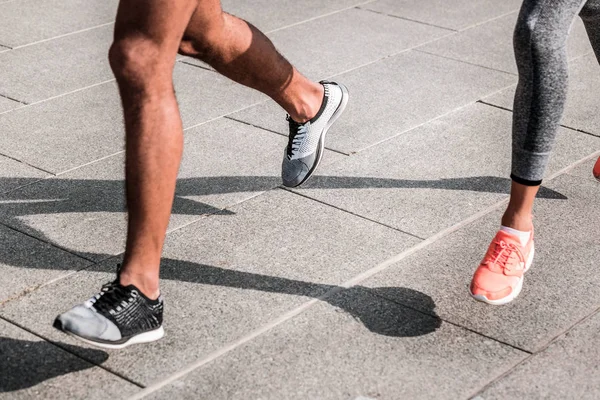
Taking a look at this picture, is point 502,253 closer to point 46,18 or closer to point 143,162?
point 143,162

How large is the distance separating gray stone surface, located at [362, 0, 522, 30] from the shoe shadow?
175 inches

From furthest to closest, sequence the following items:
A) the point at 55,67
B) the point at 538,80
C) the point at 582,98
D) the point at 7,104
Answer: the point at 55,67, the point at 582,98, the point at 7,104, the point at 538,80

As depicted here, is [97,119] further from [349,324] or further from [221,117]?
[349,324]

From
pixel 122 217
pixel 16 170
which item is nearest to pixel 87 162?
pixel 16 170

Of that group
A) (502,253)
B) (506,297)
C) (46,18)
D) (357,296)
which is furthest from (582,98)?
(46,18)

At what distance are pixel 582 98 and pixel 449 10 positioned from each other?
1981 millimetres

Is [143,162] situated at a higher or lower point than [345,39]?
higher

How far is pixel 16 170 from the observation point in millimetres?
4617

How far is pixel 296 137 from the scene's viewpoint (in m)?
4.20

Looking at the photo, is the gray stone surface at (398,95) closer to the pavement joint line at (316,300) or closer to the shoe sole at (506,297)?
the pavement joint line at (316,300)

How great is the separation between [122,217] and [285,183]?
2.29 ft

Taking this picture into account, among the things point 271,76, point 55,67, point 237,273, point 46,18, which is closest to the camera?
point 237,273

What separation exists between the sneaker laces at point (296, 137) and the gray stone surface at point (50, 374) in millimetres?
1360

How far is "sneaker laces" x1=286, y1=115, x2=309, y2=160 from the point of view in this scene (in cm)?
419
